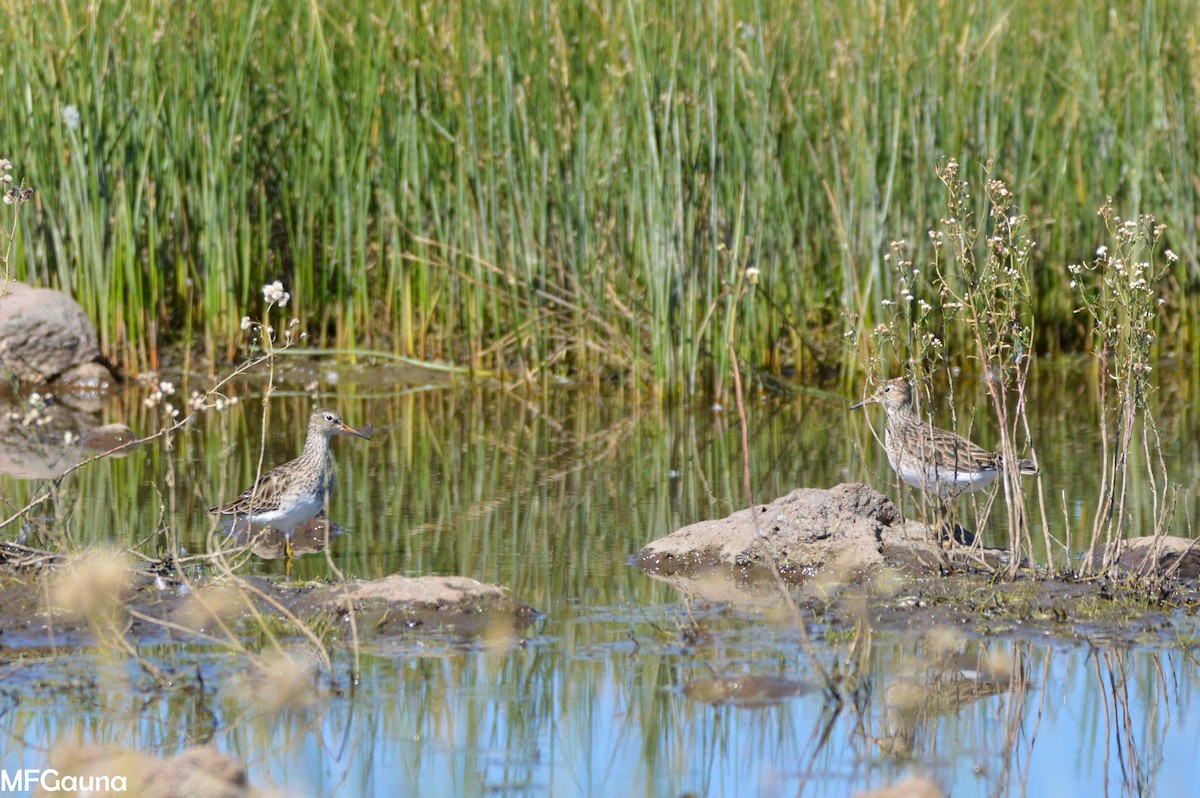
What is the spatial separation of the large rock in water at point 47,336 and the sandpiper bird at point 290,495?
4991 millimetres

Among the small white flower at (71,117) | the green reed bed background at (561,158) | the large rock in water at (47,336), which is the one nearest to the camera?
the green reed bed background at (561,158)

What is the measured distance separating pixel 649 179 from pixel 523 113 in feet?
3.82

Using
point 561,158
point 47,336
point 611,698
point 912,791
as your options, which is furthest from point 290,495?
point 47,336

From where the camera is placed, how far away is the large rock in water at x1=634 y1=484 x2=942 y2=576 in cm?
641

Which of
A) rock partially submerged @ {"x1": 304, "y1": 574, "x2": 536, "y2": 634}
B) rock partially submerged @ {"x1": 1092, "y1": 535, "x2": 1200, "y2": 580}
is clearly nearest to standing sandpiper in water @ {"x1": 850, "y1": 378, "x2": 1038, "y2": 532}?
rock partially submerged @ {"x1": 1092, "y1": 535, "x2": 1200, "y2": 580}

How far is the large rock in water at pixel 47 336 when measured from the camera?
11.6 metres

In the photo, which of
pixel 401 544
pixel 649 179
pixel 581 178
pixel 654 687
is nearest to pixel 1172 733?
pixel 654 687

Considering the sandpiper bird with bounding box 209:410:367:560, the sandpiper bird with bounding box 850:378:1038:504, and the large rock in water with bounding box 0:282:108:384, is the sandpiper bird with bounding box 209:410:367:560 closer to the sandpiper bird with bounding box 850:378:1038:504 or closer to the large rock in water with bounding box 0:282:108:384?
the sandpiper bird with bounding box 850:378:1038:504

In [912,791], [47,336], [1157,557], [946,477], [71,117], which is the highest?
[71,117]

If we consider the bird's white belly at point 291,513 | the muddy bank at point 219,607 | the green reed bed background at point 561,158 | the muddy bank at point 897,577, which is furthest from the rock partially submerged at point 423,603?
the green reed bed background at point 561,158

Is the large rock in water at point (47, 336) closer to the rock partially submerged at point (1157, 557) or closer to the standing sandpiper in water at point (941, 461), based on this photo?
the standing sandpiper in water at point (941, 461)

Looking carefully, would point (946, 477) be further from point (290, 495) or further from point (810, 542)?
point (290, 495)

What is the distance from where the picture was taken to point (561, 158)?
37.1ft

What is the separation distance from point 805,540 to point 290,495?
2.16 meters
